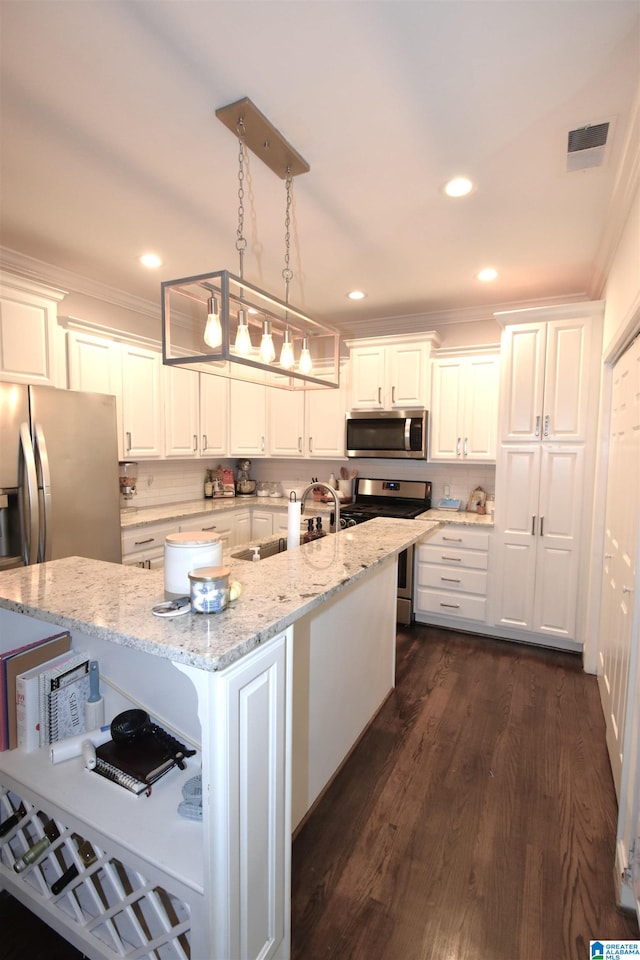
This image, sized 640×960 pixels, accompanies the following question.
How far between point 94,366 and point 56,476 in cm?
101

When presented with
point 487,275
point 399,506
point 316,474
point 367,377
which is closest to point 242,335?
point 487,275

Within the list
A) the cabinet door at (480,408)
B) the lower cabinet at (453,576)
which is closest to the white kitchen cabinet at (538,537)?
the lower cabinet at (453,576)

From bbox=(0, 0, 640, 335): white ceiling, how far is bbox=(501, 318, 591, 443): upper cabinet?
1.44ft

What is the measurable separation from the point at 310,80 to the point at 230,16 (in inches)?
12.5

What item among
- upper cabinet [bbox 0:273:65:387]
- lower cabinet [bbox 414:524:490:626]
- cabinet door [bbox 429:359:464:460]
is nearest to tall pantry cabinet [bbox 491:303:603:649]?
lower cabinet [bbox 414:524:490:626]

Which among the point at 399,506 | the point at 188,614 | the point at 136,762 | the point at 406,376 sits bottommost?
the point at 136,762

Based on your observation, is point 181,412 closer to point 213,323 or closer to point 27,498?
point 27,498

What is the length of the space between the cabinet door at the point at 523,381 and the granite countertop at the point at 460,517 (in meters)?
0.68

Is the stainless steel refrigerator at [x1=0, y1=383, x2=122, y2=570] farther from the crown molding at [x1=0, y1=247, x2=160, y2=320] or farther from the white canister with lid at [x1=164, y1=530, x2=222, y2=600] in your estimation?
the white canister with lid at [x1=164, y1=530, x2=222, y2=600]

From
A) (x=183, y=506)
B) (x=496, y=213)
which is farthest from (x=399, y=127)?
(x=183, y=506)

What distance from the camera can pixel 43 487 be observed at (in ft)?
8.21

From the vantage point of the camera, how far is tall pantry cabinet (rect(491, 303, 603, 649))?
3.11 metres

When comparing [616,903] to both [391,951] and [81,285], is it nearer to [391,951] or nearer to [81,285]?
[391,951]

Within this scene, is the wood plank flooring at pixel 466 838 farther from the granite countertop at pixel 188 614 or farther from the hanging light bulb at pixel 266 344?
the hanging light bulb at pixel 266 344
